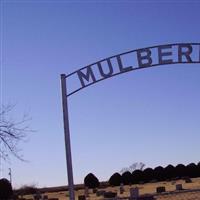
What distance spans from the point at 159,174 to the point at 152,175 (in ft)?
2.91

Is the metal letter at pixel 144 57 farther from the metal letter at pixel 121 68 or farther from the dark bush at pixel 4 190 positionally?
the dark bush at pixel 4 190

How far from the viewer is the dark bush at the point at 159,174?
241ft

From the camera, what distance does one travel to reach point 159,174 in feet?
242

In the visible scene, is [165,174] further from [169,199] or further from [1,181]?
[169,199]

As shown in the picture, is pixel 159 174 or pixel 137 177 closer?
pixel 137 177

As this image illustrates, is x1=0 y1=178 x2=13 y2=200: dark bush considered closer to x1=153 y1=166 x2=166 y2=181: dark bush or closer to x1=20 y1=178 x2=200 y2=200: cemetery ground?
x1=20 y1=178 x2=200 y2=200: cemetery ground

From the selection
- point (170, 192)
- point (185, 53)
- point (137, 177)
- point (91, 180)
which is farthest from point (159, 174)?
point (185, 53)

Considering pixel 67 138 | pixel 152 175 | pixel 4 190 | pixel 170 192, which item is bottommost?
pixel 170 192

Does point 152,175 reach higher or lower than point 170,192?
higher

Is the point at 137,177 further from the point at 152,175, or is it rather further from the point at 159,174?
the point at 159,174

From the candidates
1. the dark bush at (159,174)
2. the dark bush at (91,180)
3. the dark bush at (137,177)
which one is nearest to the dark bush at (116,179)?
the dark bush at (137,177)

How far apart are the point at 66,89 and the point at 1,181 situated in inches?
1291

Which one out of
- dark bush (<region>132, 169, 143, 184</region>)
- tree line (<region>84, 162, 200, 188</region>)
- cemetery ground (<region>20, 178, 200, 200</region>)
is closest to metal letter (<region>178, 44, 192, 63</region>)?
cemetery ground (<region>20, 178, 200, 200</region>)

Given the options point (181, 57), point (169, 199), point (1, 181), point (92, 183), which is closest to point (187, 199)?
point (169, 199)
